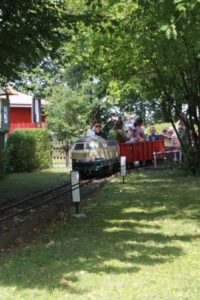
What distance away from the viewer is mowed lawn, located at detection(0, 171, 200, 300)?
6672 millimetres

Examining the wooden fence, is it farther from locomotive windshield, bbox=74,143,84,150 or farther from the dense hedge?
locomotive windshield, bbox=74,143,84,150

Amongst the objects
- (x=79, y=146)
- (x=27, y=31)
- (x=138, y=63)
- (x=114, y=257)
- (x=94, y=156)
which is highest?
(x=138, y=63)

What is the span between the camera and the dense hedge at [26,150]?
24797mm

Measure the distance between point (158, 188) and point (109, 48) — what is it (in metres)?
4.73

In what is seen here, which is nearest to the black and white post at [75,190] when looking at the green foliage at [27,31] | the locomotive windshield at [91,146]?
the green foliage at [27,31]

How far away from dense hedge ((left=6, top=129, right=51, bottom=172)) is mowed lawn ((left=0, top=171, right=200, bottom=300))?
12.1 m

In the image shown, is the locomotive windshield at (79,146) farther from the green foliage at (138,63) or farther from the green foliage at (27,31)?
the green foliage at (27,31)

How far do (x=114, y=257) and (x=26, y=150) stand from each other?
17127 millimetres

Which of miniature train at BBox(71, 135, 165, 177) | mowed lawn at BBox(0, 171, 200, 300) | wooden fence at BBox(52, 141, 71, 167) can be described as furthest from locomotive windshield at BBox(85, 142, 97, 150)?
wooden fence at BBox(52, 141, 71, 167)

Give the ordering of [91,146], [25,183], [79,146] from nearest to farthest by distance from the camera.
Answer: [25,183]
[91,146]
[79,146]

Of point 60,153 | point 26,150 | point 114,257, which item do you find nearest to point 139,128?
point 26,150

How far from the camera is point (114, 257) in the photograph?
8.12 meters

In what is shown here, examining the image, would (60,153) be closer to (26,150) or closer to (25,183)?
(26,150)

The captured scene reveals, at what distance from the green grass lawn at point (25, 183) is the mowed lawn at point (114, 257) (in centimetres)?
386
